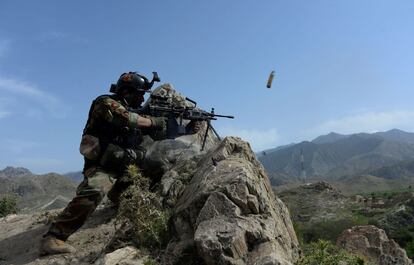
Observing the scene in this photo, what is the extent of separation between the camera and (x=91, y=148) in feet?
26.1

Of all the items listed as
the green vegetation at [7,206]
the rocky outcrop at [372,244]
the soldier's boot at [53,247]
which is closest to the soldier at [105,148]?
the soldier's boot at [53,247]

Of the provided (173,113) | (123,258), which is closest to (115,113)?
(173,113)

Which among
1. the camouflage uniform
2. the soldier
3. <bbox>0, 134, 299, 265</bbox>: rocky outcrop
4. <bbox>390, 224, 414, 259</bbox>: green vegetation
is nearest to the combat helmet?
the soldier

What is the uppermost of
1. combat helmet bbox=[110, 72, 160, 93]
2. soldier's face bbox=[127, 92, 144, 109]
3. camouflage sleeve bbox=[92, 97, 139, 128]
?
combat helmet bbox=[110, 72, 160, 93]

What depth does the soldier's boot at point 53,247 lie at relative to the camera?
7.48 metres

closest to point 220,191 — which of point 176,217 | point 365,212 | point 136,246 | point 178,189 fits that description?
point 176,217

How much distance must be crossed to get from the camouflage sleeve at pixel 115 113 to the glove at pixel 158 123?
1.25 feet

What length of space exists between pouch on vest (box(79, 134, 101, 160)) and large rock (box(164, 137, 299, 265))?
6.00 ft

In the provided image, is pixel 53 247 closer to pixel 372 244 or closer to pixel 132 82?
pixel 132 82

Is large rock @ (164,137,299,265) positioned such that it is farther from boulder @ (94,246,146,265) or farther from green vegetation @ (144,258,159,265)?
boulder @ (94,246,146,265)

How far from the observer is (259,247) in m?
5.35

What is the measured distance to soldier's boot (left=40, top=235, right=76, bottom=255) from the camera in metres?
7.48

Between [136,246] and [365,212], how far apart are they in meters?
42.4

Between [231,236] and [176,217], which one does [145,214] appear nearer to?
[176,217]
